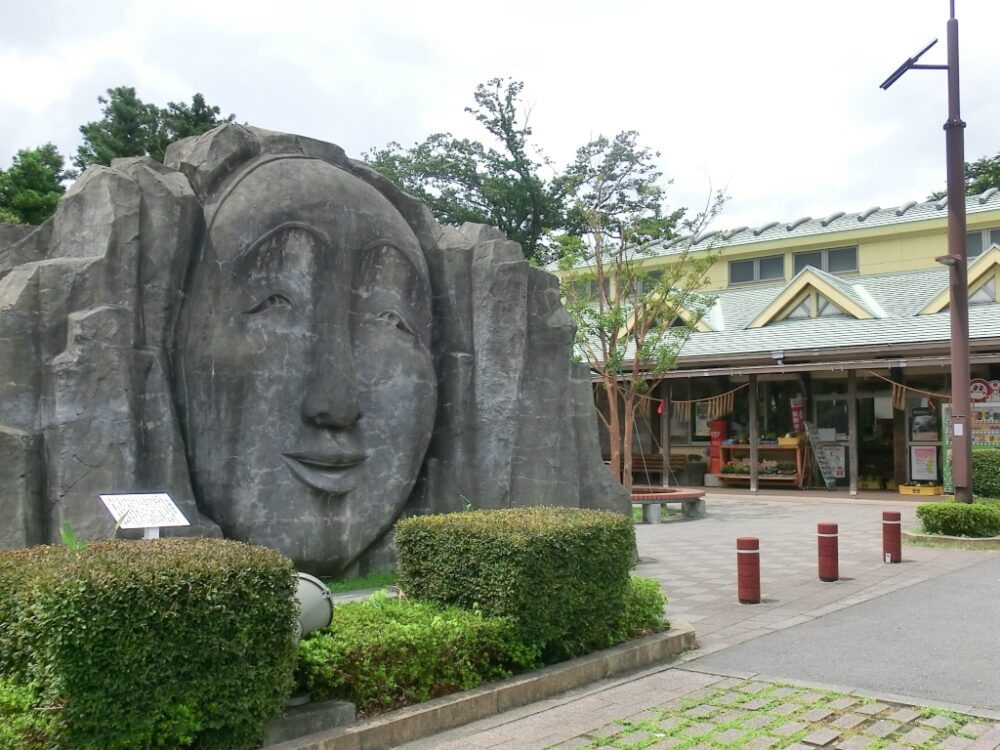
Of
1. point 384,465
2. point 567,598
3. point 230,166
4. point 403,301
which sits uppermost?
point 230,166

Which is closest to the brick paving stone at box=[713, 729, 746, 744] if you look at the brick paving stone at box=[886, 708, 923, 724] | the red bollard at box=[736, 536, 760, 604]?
the brick paving stone at box=[886, 708, 923, 724]

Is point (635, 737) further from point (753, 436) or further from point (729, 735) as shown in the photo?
point (753, 436)

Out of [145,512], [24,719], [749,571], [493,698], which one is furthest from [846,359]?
[24,719]

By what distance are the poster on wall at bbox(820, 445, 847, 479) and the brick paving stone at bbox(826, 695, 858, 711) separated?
1925cm

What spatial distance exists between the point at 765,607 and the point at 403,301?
479cm

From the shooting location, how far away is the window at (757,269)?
31219 mm

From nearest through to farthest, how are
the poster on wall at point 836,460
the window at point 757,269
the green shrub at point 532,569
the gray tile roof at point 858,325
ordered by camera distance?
the green shrub at point 532,569, the gray tile roof at point 858,325, the poster on wall at point 836,460, the window at point 757,269

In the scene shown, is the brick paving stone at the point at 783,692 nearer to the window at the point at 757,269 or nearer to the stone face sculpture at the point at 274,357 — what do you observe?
A: the stone face sculpture at the point at 274,357

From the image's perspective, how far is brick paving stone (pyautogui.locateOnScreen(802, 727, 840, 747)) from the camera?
515 centimetres

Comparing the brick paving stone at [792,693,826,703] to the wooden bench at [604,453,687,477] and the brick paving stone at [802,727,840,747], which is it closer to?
the brick paving stone at [802,727,840,747]

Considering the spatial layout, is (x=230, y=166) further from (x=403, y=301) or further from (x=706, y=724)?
(x=706, y=724)

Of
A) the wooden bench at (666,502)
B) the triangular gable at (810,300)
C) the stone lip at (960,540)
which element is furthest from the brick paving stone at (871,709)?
the triangular gable at (810,300)

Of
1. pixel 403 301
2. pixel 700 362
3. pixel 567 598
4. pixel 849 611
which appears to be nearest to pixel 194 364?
pixel 403 301

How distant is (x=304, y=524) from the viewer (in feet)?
27.7
